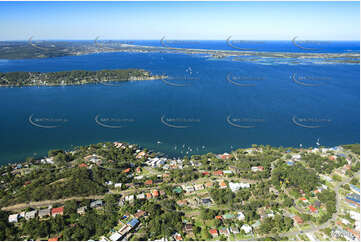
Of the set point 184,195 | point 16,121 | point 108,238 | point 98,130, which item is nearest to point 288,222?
point 184,195

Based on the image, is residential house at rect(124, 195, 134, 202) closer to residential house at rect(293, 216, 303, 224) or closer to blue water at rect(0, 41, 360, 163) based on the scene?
blue water at rect(0, 41, 360, 163)

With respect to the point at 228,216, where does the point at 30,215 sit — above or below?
below

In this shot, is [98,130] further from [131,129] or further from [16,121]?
[16,121]

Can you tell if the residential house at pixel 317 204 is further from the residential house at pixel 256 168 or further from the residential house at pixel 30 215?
the residential house at pixel 30 215

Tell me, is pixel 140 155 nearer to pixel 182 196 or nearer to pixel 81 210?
pixel 182 196

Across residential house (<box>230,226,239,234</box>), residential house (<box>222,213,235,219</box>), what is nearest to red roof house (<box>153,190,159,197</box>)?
residential house (<box>222,213,235,219</box>)

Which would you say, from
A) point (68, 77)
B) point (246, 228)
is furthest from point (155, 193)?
point (68, 77)
